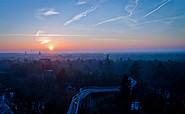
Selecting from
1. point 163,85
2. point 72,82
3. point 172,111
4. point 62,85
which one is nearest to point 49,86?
point 62,85

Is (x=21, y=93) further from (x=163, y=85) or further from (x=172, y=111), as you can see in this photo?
(x=163, y=85)

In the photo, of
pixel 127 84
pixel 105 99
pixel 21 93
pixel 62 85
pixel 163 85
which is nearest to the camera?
pixel 127 84

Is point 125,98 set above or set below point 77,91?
above

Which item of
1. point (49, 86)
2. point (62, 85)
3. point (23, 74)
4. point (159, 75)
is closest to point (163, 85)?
point (159, 75)

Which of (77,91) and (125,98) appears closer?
(125,98)

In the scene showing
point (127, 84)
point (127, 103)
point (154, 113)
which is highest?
point (127, 84)

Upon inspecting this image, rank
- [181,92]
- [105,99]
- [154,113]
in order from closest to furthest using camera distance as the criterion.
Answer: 1. [154,113]
2. [105,99]
3. [181,92]

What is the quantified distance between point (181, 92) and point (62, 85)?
20.5m

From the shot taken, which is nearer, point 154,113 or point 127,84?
point 154,113

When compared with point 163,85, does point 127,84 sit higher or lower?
higher

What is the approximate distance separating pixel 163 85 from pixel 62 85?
1941cm

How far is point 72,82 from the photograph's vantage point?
23266 millimetres

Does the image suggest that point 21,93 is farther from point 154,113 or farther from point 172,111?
point 172,111

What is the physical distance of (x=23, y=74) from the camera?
Answer: 96.9 feet
